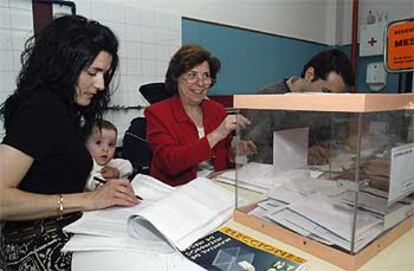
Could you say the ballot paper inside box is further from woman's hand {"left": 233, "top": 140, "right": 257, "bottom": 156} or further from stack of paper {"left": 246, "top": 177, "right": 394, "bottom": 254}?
woman's hand {"left": 233, "top": 140, "right": 257, "bottom": 156}

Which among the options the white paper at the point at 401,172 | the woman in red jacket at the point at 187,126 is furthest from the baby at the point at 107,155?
the white paper at the point at 401,172

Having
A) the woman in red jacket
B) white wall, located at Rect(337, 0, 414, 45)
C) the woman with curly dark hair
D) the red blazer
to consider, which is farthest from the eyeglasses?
white wall, located at Rect(337, 0, 414, 45)

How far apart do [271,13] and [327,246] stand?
2.94 m

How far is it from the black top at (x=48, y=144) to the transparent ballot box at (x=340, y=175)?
0.48 m

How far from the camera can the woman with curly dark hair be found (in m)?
0.86

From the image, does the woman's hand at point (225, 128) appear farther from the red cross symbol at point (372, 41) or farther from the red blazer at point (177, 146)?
the red cross symbol at point (372, 41)

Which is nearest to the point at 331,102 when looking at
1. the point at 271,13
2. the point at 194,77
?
the point at 194,77

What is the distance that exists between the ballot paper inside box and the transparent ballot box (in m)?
0.11

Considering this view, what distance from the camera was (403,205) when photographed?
738mm

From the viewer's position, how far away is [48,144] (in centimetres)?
91

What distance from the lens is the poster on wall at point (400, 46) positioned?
1.33m

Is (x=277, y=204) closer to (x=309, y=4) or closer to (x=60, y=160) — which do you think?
(x=60, y=160)

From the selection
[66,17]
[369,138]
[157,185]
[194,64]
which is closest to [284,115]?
[369,138]

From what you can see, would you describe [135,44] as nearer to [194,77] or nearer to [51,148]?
[194,77]
